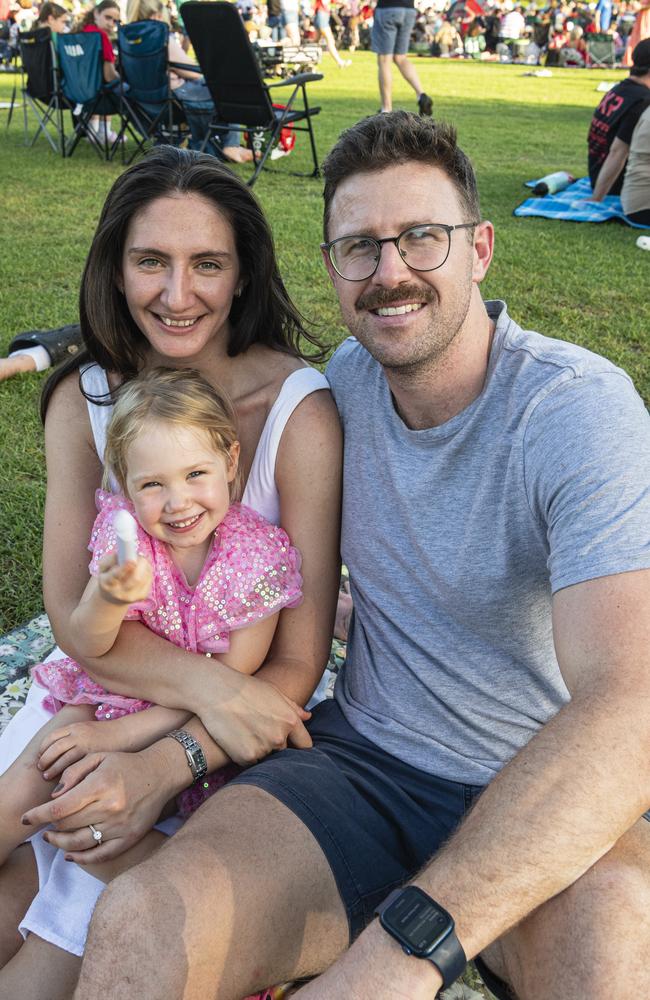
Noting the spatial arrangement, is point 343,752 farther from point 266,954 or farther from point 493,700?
point 266,954

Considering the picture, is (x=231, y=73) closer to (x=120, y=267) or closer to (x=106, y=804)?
(x=120, y=267)

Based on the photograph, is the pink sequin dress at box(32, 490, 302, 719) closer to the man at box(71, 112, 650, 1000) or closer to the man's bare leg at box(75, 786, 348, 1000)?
the man at box(71, 112, 650, 1000)

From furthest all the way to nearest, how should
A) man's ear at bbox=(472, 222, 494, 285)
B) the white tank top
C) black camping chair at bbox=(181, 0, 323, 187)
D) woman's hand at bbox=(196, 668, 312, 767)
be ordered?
black camping chair at bbox=(181, 0, 323, 187) < the white tank top < man's ear at bbox=(472, 222, 494, 285) < woman's hand at bbox=(196, 668, 312, 767)

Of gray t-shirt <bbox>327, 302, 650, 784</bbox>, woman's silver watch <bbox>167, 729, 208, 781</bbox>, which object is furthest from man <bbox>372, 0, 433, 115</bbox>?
woman's silver watch <bbox>167, 729, 208, 781</bbox>

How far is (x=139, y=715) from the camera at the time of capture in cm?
236

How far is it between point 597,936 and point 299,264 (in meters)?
6.95

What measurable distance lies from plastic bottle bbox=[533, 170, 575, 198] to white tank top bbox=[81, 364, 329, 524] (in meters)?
8.69

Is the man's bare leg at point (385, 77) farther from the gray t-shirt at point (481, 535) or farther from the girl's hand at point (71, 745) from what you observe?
the girl's hand at point (71, 745)

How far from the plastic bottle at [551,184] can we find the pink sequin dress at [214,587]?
8.97 m

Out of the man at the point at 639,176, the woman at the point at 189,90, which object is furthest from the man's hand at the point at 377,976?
the woman at the point at 189,90

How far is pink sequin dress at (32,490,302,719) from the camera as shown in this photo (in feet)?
7.84

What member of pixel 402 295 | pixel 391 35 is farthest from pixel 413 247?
pixel 391 35

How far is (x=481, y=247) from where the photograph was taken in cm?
245

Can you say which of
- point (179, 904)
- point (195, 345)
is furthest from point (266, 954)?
point (195, 345)
